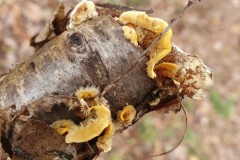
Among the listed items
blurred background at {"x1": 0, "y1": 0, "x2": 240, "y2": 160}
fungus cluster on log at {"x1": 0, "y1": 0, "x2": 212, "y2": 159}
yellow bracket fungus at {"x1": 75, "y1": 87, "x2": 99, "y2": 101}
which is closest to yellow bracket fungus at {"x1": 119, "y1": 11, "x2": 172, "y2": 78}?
fungus cluster on log at {"x1": 0, "y1": 0, "x2": 212, "y2": 159}

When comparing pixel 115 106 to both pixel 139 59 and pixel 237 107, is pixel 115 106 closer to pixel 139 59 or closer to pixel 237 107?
pixel 139 59

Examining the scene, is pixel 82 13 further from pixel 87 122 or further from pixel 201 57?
pixel 201 57

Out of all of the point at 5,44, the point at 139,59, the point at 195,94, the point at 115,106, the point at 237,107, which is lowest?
the point at 237,107

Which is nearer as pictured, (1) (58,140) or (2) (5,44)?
(1) (58,140)

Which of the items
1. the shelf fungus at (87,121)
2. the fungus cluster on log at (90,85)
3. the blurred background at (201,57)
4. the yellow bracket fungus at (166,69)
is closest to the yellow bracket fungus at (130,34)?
the fungus cluster on log at (90,85)

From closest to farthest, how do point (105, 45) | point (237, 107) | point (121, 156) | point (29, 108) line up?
point (29, 108), point (105, 45), point (121, 156), point (237, 107)

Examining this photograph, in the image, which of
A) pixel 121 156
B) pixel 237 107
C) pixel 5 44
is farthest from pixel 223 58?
pixel 5 44
